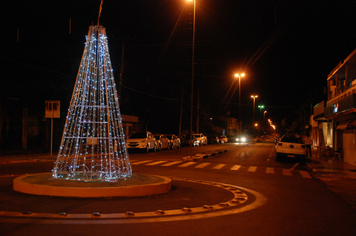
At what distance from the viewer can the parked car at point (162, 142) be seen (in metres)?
33.6

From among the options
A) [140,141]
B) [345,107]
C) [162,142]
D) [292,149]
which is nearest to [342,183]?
[345,107]

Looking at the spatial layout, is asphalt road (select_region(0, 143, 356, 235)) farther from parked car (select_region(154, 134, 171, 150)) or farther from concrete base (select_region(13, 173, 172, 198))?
parked car (select_region(154, 134, 171, 150))

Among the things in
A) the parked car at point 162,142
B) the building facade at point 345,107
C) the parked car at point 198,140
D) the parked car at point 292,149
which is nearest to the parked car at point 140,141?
the parked car at point 162,142

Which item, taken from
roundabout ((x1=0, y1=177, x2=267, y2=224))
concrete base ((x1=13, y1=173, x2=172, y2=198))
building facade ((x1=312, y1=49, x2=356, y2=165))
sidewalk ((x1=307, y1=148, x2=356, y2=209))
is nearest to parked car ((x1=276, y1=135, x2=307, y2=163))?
building facade ((x1=312, y1=49, x2=356, y2=165))

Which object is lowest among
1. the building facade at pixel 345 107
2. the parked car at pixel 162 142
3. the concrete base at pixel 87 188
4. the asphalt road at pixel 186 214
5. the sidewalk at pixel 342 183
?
the sidewalk at pixel 342 183

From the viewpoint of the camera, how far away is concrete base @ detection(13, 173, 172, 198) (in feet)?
28.4

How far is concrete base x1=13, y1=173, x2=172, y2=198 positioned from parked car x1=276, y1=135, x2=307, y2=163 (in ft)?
A: 49.4

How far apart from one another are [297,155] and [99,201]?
17555mm

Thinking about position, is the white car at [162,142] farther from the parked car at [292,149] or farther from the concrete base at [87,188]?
the concrete base at [87,188]

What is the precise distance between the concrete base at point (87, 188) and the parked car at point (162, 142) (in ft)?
76.2

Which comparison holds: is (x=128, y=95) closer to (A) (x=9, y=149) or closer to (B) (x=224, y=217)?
(A) (x=9, y=149)

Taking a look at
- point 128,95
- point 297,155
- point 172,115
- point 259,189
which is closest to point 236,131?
point 172,115

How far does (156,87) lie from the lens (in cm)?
5134

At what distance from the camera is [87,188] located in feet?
28.4
